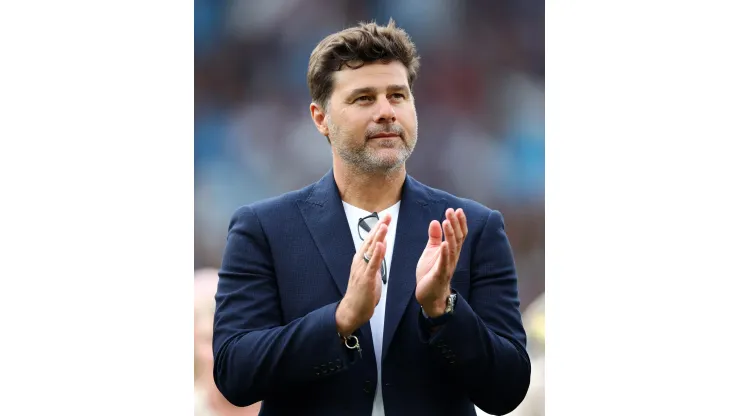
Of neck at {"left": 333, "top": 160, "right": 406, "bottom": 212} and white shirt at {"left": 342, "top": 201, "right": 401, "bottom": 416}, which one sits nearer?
white shirt at {"left": 342, "top": 201, "right": 401, "bottom": 416}

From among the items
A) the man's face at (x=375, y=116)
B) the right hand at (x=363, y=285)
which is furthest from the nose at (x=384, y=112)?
the right hand at (x=363, y=285)

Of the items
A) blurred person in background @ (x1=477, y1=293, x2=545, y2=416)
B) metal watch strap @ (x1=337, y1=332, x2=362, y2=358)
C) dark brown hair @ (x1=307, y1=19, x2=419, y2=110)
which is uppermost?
dark brown hair @ (x1=307, y1=19, x2=419, y2=110)

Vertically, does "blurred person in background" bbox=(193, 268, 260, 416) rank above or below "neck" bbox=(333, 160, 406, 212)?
below

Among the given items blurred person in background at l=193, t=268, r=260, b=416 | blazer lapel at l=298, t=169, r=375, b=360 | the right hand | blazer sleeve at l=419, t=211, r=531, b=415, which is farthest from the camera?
blurred person in background at l=193, t=268, r=260, b=416

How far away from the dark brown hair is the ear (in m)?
0.02

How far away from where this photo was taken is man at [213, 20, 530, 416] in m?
2.69

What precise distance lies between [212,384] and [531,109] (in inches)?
64.8

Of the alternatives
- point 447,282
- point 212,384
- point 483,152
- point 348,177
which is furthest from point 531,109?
point 212,384

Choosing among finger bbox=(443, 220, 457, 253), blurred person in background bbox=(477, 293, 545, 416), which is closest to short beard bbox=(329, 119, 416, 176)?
finger bbox=(443, 220, 457, 253)

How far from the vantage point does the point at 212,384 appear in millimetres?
3438

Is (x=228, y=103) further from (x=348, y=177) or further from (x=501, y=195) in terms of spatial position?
(x=501, y=195)

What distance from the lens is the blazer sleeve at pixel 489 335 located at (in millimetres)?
2656

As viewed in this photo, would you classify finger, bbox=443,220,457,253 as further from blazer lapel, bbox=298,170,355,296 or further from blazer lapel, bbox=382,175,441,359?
blazer lapel, bbox=298,170,355,296

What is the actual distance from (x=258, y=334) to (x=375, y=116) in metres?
0.80
